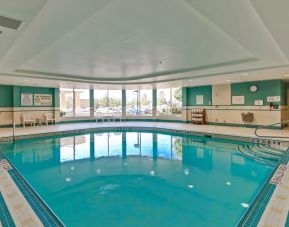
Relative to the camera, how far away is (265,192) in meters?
3.18

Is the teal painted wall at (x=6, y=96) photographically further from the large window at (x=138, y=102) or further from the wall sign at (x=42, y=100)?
the large window at (x=138, y=102)

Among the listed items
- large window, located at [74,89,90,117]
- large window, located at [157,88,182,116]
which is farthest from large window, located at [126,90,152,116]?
large window, located at [74,89,90,117]

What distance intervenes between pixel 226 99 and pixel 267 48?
22.0 ft

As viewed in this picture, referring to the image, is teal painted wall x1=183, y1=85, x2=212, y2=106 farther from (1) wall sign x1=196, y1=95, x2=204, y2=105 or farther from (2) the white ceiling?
(2) the white ceiling

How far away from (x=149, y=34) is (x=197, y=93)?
28.4 ft

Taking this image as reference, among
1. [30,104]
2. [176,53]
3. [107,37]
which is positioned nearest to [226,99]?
[176,53]

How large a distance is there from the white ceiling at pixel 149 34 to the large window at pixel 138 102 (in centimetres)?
743

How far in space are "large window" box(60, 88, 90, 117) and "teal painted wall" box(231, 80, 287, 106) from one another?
929cm

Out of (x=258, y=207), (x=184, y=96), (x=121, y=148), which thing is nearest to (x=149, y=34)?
(x=258, y=207)

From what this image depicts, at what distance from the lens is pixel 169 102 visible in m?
13.3

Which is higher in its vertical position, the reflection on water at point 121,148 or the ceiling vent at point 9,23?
the ceiling vent at point 9,23

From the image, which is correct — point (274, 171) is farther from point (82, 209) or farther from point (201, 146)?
point (82, 209)

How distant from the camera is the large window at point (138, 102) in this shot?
13.8 metres

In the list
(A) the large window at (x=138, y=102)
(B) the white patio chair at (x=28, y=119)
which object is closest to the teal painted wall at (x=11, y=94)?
(B) the white patio chair at (x=28, y=119)
